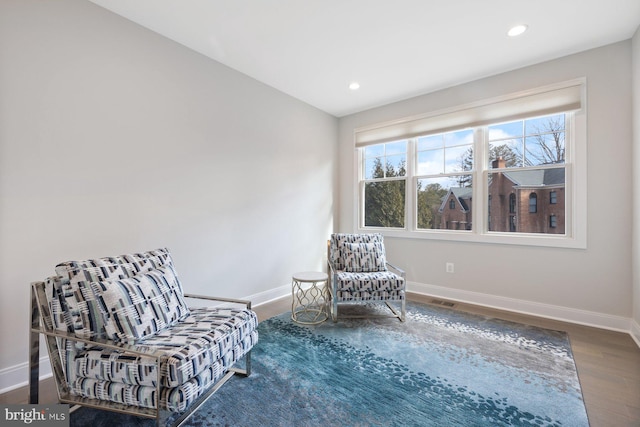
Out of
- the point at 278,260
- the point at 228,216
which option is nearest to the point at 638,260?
the point at 278,260

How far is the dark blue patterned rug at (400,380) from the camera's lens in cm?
167

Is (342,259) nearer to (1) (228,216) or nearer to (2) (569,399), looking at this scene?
(1) (228,216)

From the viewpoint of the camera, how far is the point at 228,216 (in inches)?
130

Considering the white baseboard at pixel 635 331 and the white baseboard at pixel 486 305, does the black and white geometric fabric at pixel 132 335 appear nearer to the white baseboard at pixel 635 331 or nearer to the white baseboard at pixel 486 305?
the white baseboard at pixel 486 305

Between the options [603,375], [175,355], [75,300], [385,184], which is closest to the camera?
[175,355]

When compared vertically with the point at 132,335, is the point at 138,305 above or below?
above

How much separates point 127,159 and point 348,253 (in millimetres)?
2434

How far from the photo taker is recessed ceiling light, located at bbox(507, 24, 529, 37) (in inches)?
101

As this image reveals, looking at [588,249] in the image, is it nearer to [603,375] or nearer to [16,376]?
[603,375]

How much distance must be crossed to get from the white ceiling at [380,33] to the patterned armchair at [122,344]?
2189 millimetres

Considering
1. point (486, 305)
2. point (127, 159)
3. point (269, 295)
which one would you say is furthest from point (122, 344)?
point (486, 305)

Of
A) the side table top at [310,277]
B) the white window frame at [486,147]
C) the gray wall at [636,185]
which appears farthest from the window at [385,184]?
the gray wall at [636,185]

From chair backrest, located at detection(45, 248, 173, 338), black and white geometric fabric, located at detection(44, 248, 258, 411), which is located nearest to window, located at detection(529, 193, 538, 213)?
black and white geometric fabric, located at detection(44, 248, 258, 411)

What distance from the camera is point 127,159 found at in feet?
8.12
